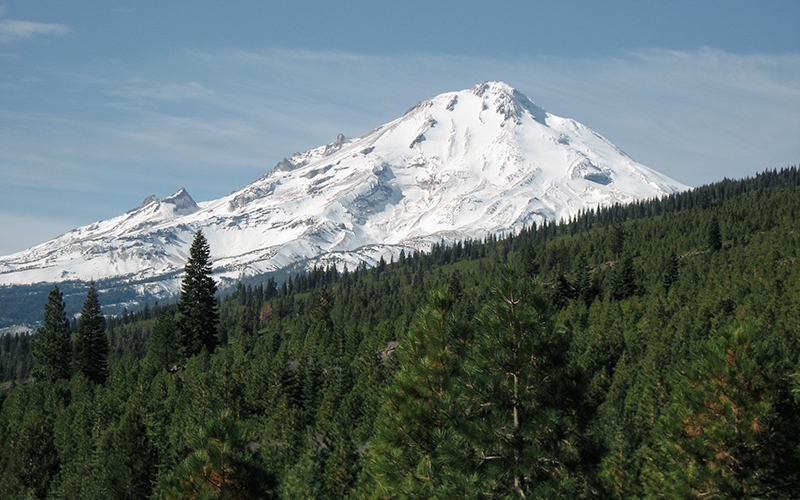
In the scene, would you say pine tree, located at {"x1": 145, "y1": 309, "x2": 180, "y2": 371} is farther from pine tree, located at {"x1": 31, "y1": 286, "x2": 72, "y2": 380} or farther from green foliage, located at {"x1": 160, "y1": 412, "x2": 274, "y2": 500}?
green foliage, located at {"x1": 160, "y1": 412, "x2": 274, "y2": 500}

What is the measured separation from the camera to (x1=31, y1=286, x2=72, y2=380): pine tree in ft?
290

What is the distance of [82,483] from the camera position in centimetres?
4716

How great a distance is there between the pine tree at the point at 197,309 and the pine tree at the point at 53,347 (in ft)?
75.0

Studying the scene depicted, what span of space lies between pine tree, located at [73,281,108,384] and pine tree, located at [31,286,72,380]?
154 centimetres

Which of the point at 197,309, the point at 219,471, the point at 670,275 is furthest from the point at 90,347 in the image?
the point at 670,275

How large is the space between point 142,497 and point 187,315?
1531 inches

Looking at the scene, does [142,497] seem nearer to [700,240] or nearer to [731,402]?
[731,402]

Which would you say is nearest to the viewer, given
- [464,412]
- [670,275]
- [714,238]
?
[464,412]

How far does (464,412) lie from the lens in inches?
768

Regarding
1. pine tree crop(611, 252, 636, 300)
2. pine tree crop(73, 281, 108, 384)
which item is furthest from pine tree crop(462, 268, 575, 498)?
pine tree crop(611, 252, 636, 300)

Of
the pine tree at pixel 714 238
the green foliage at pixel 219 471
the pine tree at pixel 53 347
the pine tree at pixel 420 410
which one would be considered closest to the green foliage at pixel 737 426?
the pine tree at pixel 420 410

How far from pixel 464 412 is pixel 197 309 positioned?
65296 millimetres

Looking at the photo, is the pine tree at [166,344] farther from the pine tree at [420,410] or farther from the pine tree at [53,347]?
the pine tree at [420,410]

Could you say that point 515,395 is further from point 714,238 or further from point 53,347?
point 714,238
